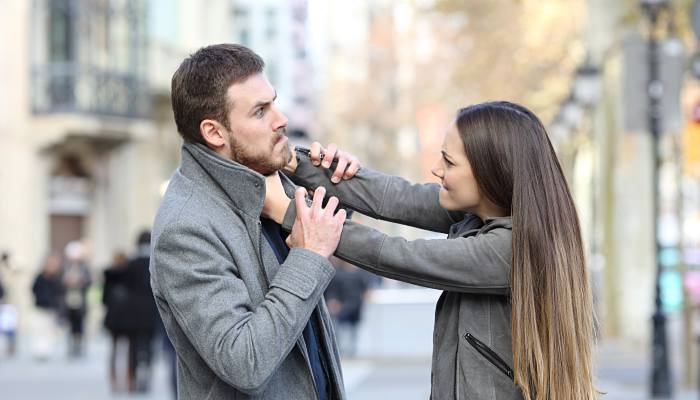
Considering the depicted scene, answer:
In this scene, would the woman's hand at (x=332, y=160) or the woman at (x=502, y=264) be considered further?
the woman's hand at (x=332, y=160)

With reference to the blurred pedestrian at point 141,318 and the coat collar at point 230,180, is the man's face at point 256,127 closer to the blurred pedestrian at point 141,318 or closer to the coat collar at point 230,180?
the coat collar at point 230,180

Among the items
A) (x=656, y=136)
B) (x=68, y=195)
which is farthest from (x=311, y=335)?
(x=68, y=195)

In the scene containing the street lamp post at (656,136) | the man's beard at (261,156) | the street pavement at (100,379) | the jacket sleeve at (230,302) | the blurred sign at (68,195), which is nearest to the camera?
the jacket sleeve at (230,302)

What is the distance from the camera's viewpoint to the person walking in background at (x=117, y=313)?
1712cm

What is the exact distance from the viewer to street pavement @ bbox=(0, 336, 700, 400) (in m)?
17.4

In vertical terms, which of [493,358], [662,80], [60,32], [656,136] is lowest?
[493,358]

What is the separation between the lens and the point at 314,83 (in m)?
89.2

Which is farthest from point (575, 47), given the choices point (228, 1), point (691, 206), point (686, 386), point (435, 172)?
point (435, 172)

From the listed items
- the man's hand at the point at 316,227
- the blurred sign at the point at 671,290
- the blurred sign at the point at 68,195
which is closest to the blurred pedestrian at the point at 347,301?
the blurred sign at the point at 671,290

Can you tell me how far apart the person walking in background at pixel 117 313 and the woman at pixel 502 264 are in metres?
13.3

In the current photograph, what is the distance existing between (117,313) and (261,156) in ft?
45.3

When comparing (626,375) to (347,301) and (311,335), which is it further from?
(311,335)

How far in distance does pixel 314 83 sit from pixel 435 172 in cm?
8555

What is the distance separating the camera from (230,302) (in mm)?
3658
